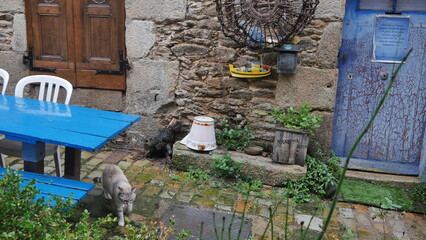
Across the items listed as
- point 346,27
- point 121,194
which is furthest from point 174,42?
point 121,194

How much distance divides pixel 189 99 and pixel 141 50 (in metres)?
0.77

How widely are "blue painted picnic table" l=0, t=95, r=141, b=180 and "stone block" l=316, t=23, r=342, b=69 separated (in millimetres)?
1985

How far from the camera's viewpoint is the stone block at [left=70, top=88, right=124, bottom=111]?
4766 millimetres

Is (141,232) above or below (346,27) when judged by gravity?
below

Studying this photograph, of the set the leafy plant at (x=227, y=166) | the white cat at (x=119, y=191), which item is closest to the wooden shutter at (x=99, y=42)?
the leafy plant at (x=227, y=166)

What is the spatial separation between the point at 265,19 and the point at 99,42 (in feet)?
6.50

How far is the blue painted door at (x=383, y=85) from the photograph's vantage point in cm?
402

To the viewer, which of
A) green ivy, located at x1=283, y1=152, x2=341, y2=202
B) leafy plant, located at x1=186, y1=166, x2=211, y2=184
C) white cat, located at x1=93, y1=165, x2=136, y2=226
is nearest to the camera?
white cat, located at x1=93, y1=165, x2=136, y2=226

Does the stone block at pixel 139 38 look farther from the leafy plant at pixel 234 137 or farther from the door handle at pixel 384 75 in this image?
the door handle at pixel 384 75

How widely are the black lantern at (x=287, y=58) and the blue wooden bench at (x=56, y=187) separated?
222 cm

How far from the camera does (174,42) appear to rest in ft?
14.9

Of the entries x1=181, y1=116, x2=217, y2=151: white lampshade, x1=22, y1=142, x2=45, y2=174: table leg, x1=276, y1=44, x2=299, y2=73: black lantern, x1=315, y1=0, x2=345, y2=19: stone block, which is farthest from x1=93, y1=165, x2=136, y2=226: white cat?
x1=315, y1=0, x2=345, y2=19: stone block

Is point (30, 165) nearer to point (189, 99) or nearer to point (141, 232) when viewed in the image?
point (141, 232)

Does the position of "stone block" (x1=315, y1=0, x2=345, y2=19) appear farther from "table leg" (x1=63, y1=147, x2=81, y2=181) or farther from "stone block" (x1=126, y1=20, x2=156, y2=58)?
"table leg" (x1=63, y1=147, x2=81, y2=181)
